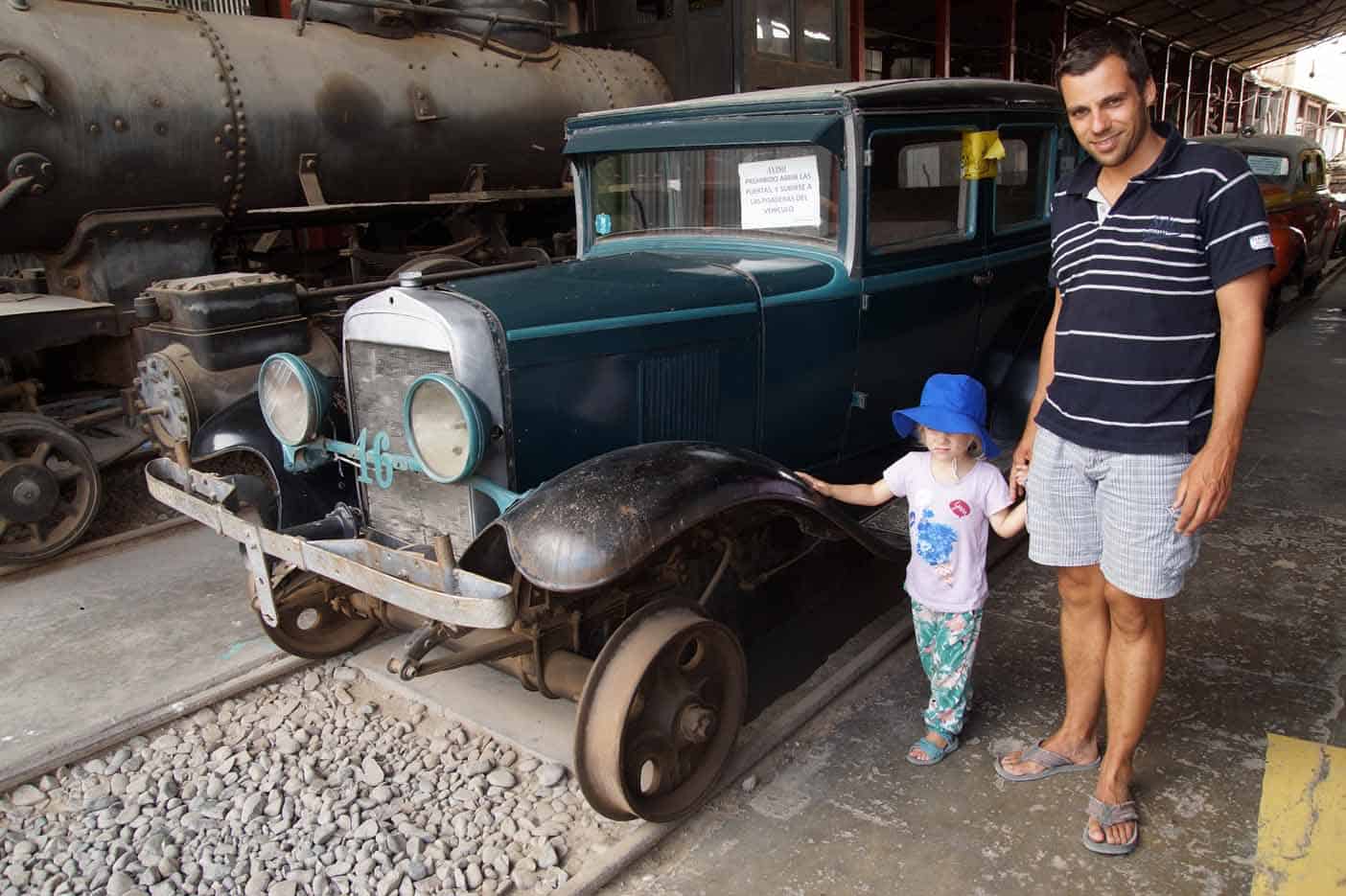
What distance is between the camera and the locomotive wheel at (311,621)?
3.12 metres

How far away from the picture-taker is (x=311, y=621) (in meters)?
3.48

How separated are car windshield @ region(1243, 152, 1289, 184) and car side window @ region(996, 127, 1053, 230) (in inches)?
308

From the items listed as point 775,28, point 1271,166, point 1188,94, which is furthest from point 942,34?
point 1188,94

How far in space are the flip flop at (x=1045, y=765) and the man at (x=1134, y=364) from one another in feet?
A: 0.64

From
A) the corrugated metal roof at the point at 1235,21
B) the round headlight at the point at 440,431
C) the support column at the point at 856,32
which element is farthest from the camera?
the corrugated metal roof at the point at 1235,21

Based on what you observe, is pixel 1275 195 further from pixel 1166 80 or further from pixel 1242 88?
pixel 1242 88

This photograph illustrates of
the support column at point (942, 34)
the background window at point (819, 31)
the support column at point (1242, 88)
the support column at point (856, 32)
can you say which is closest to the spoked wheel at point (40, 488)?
the background window at point (819, 31)

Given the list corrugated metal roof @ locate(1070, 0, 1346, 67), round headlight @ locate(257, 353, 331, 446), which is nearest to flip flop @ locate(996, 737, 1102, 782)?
round headlight @ locate(257, 353, 331, 446)

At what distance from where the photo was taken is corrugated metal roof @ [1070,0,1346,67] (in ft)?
56.9

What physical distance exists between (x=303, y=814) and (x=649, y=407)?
1.50 meters

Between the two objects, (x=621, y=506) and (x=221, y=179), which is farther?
(x=221, y=179)

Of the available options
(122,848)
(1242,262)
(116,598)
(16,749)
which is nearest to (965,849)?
(1242,262)

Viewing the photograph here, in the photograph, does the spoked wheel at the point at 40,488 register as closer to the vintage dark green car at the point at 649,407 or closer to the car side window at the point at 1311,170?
the vintage dark green car at the point at 649,407

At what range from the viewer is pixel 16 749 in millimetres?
3043
